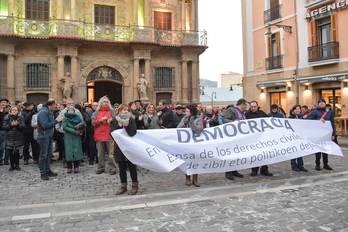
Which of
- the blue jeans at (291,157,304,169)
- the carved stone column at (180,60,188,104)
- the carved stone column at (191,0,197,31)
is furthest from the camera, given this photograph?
the carved stone column at (191,0,197,31)

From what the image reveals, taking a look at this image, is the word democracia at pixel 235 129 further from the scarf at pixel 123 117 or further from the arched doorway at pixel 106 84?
the arched doorway at pixel 106 84

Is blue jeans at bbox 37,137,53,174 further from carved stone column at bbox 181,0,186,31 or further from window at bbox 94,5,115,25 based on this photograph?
carved stone column at bbox 181,0,186,31

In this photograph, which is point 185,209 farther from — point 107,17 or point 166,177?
point 107,17

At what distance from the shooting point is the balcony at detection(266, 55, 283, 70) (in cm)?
2236

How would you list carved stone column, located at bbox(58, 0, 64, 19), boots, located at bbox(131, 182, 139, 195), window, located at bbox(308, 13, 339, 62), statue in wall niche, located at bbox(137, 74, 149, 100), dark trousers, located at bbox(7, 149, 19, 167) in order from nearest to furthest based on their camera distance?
boots, located at bbox(131, 182, 139, 195), dark trousers, located at bbox(7, 149, 19, 167), window, located at bbox(308, 13, 339, 62), carved stone column, located at bbox(58, 0, 64, 19), statue in wall niche, located at bbox(137, 74, 149, 100)

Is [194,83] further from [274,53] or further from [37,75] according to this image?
[37,75]

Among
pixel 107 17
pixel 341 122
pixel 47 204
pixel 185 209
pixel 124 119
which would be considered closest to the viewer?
pixel 185 209

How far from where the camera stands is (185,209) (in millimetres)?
5402

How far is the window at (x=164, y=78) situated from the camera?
87.6 feet

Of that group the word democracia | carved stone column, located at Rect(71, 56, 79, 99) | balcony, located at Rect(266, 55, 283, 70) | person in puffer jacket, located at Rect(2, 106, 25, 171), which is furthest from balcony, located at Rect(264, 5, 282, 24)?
person in puffer jacket, located at Rect(2, 106, 25, 171)

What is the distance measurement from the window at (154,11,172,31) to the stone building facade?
0.28ft

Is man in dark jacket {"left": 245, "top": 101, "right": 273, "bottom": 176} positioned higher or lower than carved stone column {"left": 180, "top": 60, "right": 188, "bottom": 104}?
lower

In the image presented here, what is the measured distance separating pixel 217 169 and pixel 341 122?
36.1 feet

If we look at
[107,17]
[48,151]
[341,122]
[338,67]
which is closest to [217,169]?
[48,151]
